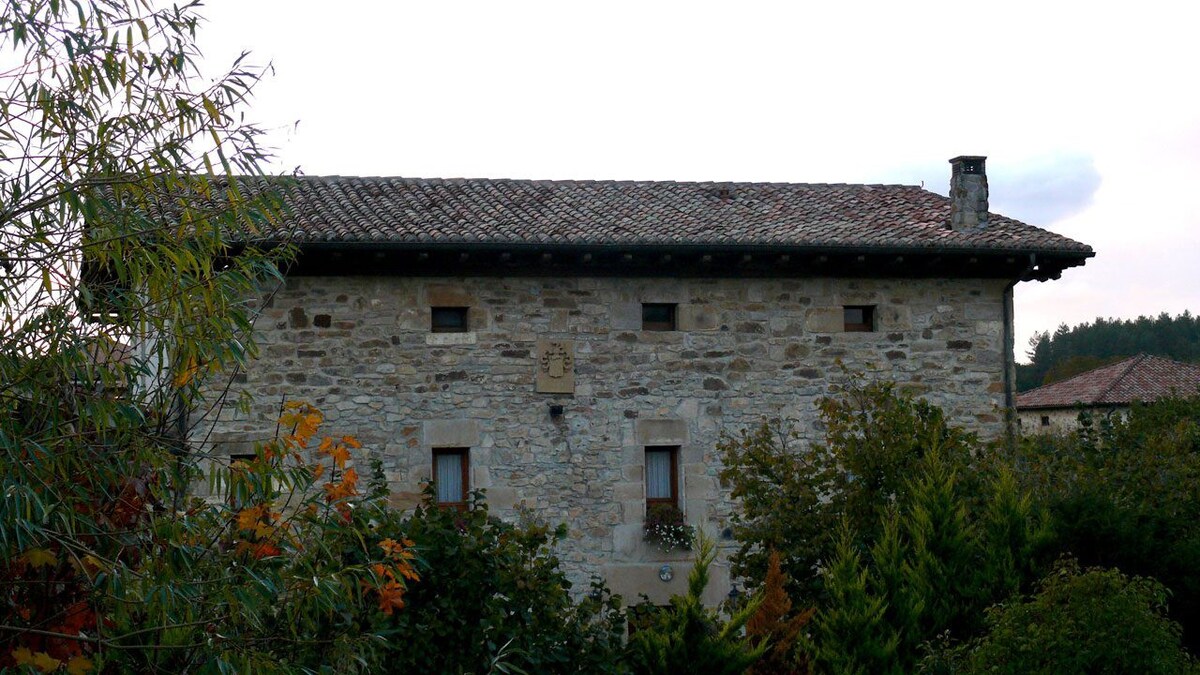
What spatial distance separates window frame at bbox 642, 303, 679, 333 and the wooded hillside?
41.8m

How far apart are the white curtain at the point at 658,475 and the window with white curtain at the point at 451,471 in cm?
169

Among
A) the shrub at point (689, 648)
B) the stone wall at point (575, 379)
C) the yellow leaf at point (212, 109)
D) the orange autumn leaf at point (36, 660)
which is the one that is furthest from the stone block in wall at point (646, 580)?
the orange autumn leaf at point (36, 660)

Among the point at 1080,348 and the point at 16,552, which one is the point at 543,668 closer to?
the point at 16,552

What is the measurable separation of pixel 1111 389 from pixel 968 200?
1603 cm

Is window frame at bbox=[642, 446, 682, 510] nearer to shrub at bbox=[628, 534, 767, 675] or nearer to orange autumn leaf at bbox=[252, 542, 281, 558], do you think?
shrub at bbox=[628, 534, 767, 675]

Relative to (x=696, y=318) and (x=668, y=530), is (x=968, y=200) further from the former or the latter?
(x=668, y=530)

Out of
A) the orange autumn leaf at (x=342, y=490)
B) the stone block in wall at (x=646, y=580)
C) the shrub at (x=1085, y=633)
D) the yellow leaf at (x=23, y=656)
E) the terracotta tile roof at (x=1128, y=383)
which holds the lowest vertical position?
the stone block in wall at (x=646, y=580)

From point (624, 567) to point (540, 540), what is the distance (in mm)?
4128

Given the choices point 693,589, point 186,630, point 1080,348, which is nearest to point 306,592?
point 186,630

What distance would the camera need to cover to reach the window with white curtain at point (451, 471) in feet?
37.5

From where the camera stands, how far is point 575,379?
37.9 ft

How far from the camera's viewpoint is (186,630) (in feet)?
16.3

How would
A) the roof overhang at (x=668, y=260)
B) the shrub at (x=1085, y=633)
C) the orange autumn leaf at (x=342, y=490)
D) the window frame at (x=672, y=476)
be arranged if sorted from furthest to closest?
the window frame at (x=672, y=476) → the roof overhang at (x=668, y=260) → the shrub at (x=1085, y=633) → the orange autumn leaf at (x=342, y=490)

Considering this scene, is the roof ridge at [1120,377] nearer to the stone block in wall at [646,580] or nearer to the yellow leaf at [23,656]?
the stone block in wall at [646,580]
